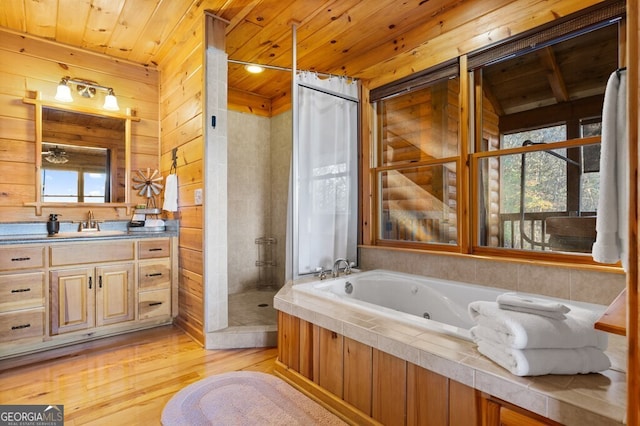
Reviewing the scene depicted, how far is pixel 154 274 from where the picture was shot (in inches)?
118

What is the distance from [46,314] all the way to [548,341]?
3.12m

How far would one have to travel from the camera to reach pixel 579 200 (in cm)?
206

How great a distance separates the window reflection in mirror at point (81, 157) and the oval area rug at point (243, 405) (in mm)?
2122

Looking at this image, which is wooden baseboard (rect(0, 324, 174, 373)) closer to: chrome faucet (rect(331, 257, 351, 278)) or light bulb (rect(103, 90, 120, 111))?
chrome faucet (rect(331, 257, 351, 278))

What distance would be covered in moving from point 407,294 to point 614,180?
1.78 meters

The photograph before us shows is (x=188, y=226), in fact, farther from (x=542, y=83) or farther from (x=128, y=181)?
(x=542, y=83)

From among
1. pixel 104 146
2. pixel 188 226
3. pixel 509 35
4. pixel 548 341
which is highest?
pixel 509 35

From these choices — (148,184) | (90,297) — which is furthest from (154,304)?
(148,184)

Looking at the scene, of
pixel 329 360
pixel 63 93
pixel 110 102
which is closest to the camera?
pixel 329 360

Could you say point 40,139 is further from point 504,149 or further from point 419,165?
point 504,149

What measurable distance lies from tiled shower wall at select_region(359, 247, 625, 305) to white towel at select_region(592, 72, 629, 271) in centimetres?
113


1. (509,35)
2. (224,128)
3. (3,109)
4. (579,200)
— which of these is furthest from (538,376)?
(3,109)

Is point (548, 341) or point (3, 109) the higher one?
point (3, 109)
